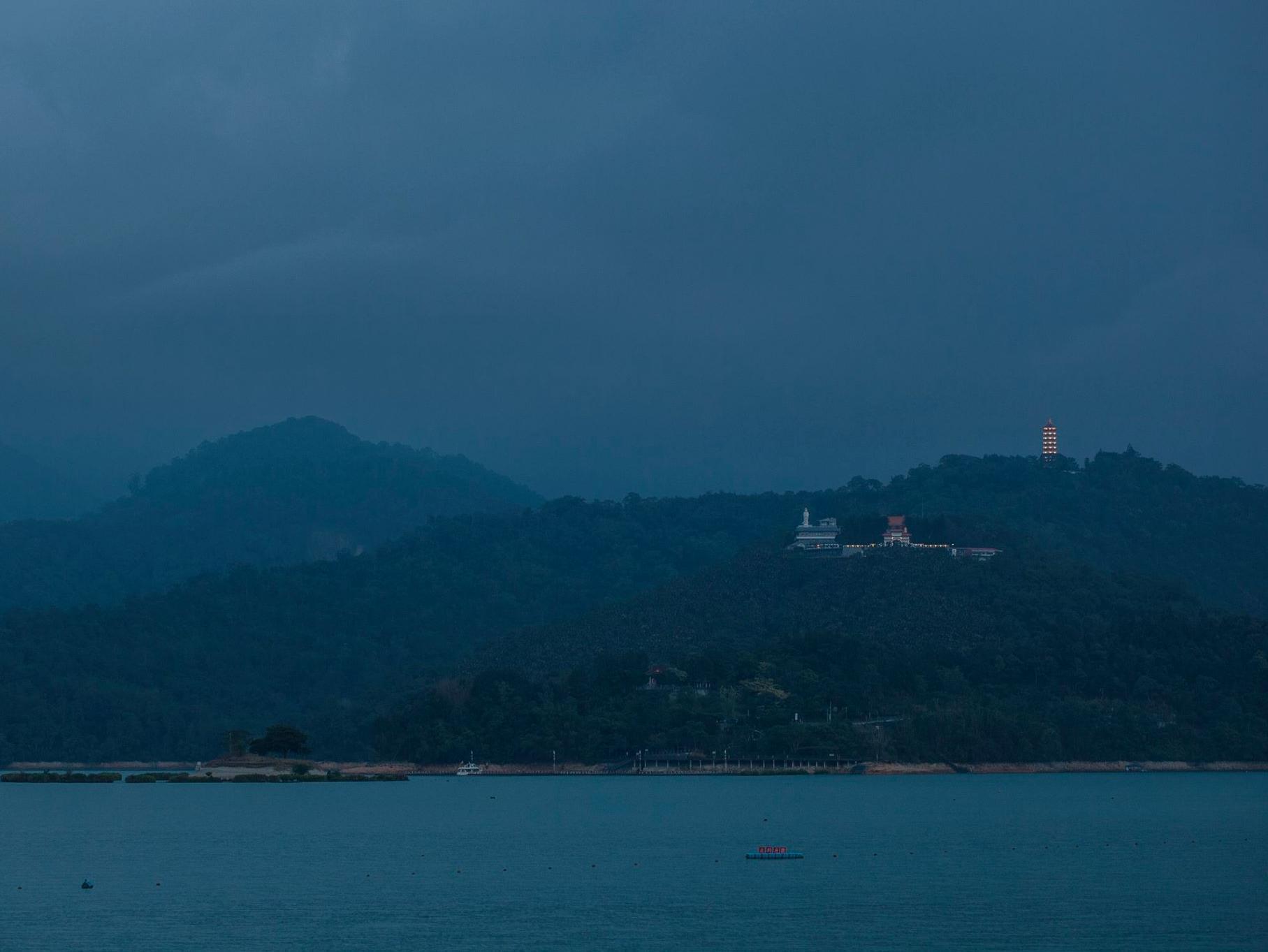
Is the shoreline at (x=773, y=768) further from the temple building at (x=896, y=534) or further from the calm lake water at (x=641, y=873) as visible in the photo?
the temple building at (x=896, y=534)

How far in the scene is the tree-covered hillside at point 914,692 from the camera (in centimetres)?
12556

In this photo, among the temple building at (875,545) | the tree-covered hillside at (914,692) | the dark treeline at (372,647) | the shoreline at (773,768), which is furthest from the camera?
the temple building at (875,545)

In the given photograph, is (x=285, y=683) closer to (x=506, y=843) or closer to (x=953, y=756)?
(x=953, y=756)

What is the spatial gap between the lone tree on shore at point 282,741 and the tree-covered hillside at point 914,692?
46.1ft

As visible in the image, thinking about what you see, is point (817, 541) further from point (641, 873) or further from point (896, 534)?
point (641, 873)

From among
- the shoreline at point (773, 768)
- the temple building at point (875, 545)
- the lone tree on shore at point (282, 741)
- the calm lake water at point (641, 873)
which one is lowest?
the calm lake water at point (641, 873)

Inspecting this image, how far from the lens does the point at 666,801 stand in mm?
94125

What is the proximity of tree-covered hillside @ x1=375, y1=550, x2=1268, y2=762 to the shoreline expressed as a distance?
71cm

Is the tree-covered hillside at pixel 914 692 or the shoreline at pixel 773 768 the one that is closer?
the shoreline at pixel 773 768

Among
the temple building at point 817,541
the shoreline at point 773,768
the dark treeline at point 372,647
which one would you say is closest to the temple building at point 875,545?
the temple building at point 817,541

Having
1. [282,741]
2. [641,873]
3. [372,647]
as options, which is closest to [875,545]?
[372,647]

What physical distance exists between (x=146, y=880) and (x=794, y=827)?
95.7 feet

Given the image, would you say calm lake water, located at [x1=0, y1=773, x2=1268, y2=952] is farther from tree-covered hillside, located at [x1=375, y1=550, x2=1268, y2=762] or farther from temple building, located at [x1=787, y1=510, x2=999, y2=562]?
temple building, located at [x1=787, y1=510, x2=999, y2=562]

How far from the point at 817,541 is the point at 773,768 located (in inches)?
2201
